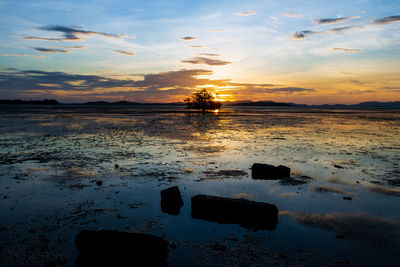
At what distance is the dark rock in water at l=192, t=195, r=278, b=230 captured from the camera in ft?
24.0

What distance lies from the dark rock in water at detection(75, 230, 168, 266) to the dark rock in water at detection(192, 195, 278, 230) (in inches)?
94.5

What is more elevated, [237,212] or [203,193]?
[237,212]

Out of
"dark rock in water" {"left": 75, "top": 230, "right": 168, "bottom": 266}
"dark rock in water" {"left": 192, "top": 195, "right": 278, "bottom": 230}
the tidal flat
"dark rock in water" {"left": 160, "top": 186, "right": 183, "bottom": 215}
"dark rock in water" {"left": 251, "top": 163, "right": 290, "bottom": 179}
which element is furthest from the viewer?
"dark rock in water" {"left": 251, "top": 163, "right": 290, "bottom": 179}

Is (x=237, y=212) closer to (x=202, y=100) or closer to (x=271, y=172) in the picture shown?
(x=271, y=172)

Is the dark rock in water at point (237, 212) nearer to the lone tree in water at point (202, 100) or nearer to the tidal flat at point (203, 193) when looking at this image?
the tidal flat at point (203, 193)

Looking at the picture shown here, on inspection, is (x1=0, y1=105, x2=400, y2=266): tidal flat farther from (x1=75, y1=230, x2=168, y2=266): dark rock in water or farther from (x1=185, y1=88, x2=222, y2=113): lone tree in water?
(x1=185, y1=88, x2=222, y2=113): lone tree in water

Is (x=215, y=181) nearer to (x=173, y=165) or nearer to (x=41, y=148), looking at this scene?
(x=173, y=165)

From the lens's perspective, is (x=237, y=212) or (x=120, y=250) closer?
(x=120, y=250)

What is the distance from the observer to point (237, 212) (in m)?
7.52

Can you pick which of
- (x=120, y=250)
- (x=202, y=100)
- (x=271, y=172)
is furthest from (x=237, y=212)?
(x=202, y=100)

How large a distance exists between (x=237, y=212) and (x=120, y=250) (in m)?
3.29

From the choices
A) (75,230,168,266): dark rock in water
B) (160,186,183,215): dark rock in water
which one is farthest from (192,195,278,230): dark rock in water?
(75,230,168,266): dark rock in water

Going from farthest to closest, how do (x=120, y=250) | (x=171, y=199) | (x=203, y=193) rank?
1. (x=203, y=193)
2. (x=171, y=199)
3. (x=120, y=250)

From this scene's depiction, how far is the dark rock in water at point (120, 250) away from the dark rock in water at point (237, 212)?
7.87ft
